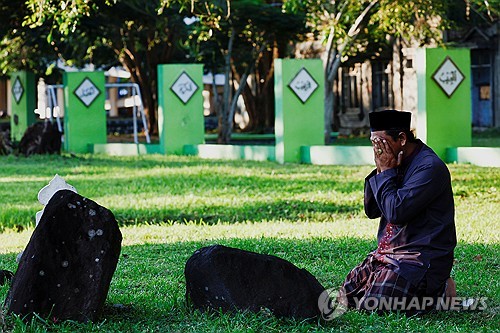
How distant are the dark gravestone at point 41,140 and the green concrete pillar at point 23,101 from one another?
5.53 metres

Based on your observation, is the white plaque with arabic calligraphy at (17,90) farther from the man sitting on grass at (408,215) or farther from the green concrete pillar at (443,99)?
the man sitting on grass at (408,215)

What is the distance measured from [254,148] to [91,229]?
1543 centimetres

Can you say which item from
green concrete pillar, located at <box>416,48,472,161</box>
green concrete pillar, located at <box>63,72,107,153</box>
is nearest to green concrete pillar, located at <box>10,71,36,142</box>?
green concrete pillar, located at <box>63,72,107,153</box>

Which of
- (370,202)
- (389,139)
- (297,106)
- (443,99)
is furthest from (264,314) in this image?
(297,106)

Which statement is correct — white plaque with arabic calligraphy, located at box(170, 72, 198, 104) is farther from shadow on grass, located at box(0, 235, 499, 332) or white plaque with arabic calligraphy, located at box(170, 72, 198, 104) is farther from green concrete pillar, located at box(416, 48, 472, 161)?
shadow on grass, located at box(0, 235, 499, 332)

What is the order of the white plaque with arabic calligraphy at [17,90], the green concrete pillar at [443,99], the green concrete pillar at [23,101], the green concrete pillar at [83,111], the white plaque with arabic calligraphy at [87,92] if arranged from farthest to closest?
the white plaque with arabic calligraphy at [17,90] < the green concrete pillar at [23,101] < the white plaque with arabic calligraphy at [87,92] < the green concrete pillar at [83,111] < the green concrete pillar at [443,99]

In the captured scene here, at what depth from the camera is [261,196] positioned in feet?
45.8

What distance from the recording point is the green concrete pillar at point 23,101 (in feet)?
94.2

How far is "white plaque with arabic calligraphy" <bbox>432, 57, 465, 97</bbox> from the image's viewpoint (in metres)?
18.9

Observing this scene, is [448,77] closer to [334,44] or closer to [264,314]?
[334,44]

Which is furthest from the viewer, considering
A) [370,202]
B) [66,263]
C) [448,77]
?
[448,77]

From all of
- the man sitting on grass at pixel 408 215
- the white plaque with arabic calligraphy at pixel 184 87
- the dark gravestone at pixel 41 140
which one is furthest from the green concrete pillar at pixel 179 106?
the man sitting on grass at pixel 408 215

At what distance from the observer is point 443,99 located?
19062 millimetres

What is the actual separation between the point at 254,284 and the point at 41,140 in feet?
56.9
